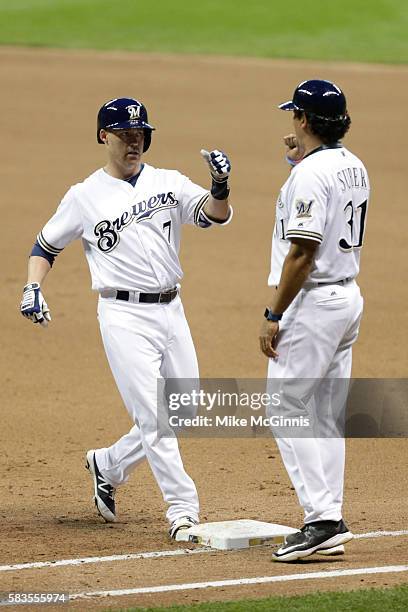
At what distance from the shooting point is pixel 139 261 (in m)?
6.48

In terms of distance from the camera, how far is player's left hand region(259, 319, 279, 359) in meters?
5.71

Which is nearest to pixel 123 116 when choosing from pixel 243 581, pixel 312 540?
pixel 312 540

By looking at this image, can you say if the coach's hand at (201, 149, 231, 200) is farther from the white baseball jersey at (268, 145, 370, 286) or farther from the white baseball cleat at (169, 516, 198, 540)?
the white baseball cleat at (169, 516, 198, 540)

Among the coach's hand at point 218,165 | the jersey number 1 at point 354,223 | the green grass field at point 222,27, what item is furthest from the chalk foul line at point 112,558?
the green grass field at point 222,27

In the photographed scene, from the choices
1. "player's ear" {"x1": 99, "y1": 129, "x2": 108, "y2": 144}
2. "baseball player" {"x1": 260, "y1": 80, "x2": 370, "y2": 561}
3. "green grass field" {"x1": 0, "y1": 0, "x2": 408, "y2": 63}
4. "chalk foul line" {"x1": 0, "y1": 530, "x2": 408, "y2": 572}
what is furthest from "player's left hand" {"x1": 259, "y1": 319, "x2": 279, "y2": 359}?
"green grass field" {"x1": 0, "y1": 0, "x2": 408, "y2": 63}

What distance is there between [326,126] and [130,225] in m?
1.23

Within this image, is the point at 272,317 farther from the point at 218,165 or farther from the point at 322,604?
the point at 322,604

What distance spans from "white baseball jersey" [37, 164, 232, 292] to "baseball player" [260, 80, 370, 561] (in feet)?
2.80

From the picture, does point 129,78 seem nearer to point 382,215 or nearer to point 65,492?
point 382,215

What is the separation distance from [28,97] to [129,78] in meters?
2.10

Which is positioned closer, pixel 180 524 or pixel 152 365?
pixel 180 524

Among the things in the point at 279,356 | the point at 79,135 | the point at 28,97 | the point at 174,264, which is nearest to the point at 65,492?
the point at 174,264

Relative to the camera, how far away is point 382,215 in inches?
652

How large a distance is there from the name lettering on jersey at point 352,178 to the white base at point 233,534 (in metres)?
1.69
